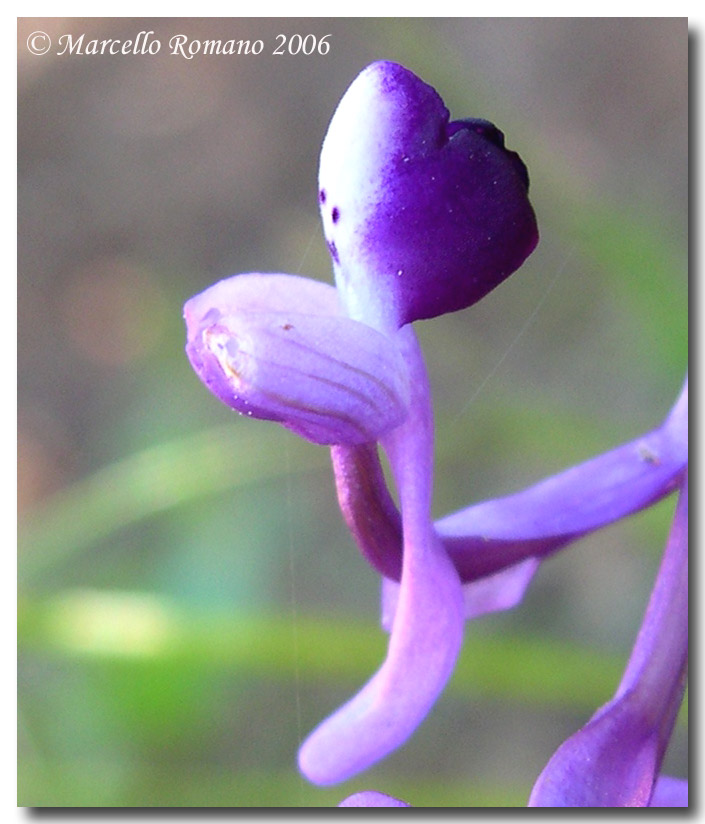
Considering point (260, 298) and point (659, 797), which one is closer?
point (260, 298)

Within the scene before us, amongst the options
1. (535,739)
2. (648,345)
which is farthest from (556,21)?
(535,739)

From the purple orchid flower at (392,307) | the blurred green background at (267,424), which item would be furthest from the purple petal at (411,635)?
the blurred green background at (267,424)

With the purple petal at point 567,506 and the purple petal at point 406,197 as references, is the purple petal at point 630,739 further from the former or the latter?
the purple petal at point 406,197

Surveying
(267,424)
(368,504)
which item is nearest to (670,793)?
(368,504)

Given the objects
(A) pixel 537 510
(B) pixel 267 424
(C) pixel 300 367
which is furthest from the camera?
(B) pixel 267 424

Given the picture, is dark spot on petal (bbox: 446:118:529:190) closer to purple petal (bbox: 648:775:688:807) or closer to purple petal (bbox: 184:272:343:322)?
purple petal (bbox: 184:272:343:322)

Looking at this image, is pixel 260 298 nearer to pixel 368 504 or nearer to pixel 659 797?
pixel 368 504
